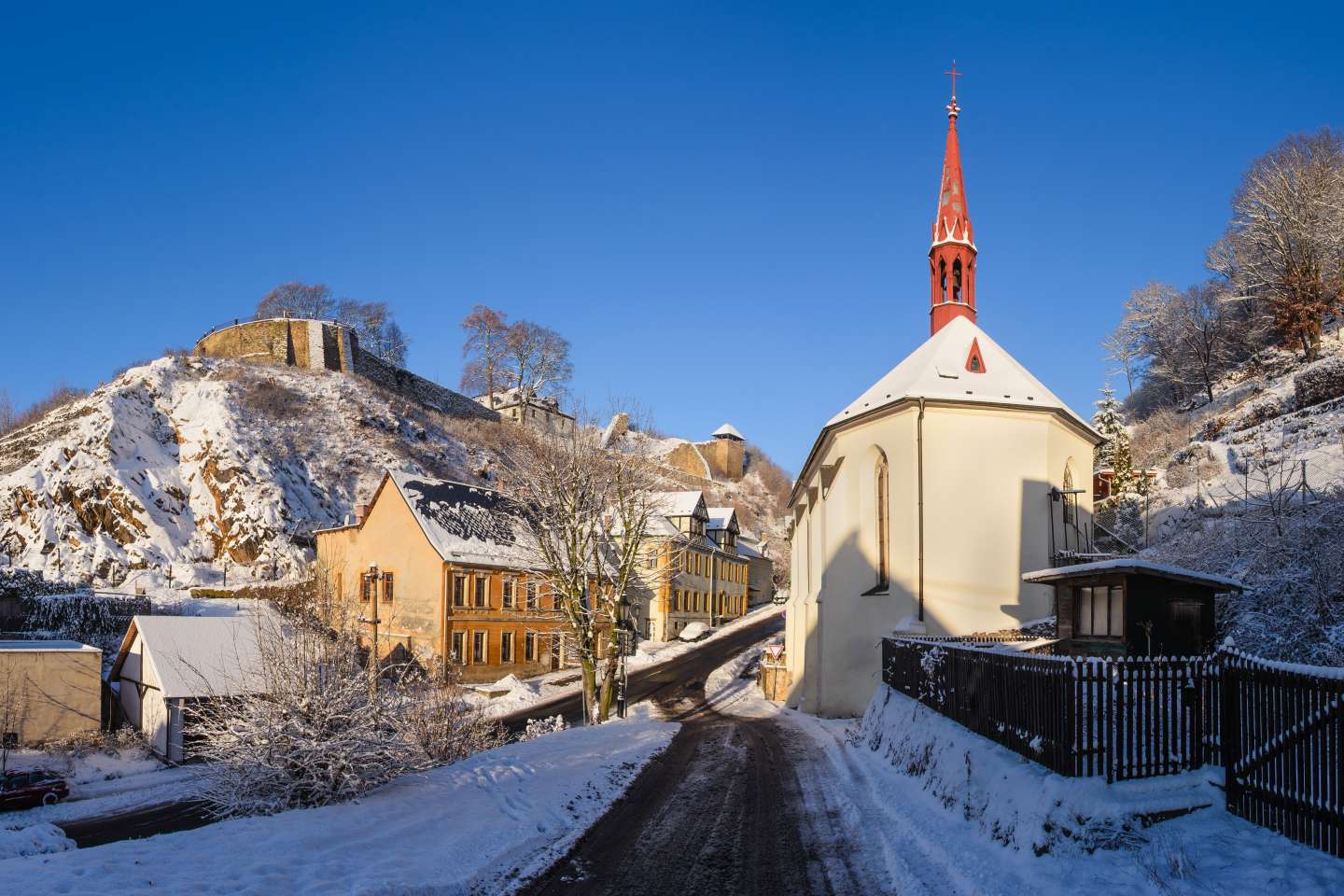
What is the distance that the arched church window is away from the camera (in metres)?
26.5

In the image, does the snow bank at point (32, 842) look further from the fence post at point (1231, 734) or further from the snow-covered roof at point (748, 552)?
the snow-covered roof at point (748, 552)

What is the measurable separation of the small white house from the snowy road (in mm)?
21194

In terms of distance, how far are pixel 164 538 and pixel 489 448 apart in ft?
116

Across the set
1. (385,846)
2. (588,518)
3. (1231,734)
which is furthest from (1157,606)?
(588,518)

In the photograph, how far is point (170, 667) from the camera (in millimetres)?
31312

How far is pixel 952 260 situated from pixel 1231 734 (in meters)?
26.6

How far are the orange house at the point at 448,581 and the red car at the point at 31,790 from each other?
1542 cm

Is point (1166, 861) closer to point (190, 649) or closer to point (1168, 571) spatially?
point (1168, 571)

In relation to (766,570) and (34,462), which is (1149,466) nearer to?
(766,570)

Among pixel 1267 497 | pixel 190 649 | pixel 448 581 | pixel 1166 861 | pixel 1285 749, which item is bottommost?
pixel 190 649

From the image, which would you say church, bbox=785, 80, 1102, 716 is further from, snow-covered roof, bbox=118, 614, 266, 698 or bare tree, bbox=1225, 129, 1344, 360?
bare tree, bbox=1225, 129, 1344, 360

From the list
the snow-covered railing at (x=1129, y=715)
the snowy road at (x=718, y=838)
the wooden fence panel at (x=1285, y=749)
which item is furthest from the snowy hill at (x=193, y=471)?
the wooden fence panel at (x=1285, y=749)

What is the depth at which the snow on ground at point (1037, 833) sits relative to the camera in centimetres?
723

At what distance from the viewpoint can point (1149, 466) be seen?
48.8m
